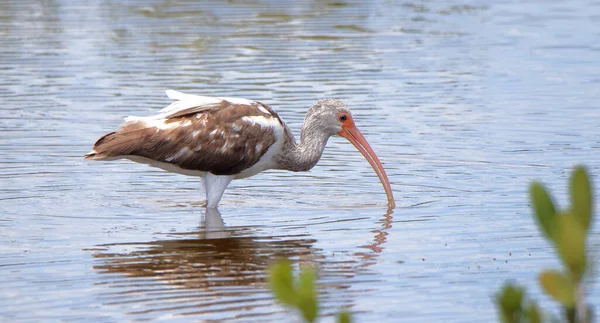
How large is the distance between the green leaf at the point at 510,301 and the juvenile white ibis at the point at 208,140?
7133 mm

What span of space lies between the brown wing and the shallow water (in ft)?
1.61

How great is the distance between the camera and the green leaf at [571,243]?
268cm

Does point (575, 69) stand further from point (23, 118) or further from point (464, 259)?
point (464, 259)

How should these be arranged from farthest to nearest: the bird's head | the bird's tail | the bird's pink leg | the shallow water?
the bird's head < the bird's pink leg < the bird's tail < the shallow water

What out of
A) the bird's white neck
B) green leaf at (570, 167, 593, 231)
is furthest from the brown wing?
green leaf at (570, 167, 593, 231)

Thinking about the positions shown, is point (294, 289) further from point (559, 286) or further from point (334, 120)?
point (334, 120)

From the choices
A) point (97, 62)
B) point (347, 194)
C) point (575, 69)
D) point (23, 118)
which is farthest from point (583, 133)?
point (97, 62)

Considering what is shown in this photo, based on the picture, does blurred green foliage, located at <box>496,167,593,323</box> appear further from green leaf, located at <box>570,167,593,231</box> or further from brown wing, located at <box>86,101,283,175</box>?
brown wing, located at <box>86,101,283,175</box>

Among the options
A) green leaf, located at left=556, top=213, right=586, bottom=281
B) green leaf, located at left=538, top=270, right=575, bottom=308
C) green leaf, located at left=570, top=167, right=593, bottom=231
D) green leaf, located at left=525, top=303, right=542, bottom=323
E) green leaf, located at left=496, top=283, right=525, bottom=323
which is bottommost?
green leaf, located at left=525, top=303, right=542, bottom=323

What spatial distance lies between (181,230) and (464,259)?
8.29 ft

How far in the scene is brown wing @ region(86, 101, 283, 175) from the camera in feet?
32.7

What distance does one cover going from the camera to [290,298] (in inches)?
107

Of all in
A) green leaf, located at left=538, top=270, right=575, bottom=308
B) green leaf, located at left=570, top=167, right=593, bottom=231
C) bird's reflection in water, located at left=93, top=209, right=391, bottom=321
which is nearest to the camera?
green leaf, located at left=570, top=167, right=593, bottom=231

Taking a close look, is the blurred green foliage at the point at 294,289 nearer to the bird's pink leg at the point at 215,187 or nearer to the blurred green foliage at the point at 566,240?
the blurred green foliage at the point at 566,240
